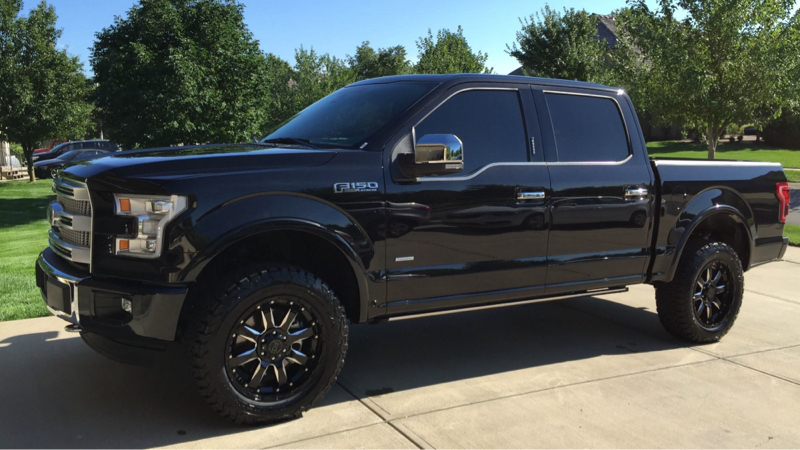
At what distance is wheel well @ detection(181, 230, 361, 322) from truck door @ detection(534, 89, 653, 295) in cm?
147

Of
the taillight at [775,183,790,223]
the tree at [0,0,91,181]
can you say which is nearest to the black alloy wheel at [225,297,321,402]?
the taillight at [775,183,790,223]

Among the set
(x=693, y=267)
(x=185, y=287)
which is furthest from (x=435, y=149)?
(x=693, y=267)

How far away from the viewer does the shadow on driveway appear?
3.73 metres

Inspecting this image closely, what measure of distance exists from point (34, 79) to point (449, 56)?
1521cm

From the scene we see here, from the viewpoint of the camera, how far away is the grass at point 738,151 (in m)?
31.0

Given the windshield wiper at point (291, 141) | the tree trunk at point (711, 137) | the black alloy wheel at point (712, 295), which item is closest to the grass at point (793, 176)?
the tree trunk at point (711, 137)

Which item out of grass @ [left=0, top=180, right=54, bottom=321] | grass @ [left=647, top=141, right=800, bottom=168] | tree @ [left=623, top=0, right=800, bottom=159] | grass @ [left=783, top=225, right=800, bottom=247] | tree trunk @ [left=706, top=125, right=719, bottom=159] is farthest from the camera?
grass @ [left=647, top=141, right=800, bottom=168]

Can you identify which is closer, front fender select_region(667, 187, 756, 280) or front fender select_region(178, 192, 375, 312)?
front fender select_region(178, 192, 375, 312)

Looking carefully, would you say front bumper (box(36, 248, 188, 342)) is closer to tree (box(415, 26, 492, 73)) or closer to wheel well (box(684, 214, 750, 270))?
wheel well (box(684, 214, 750, 270))

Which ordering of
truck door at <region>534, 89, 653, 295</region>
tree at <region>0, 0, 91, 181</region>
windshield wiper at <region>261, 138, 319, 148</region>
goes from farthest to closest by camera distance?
tree at <region>0, 0, 91, 181</region>, truck door at <region>534, 89, 653, 295</region>, windshield wiper at <region>261, 138, 319, 148</region>

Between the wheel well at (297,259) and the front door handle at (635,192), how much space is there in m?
2.25

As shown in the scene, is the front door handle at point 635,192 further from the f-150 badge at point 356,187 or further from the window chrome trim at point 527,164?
the f-150 badge at point 356,187

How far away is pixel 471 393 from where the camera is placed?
14.4ft

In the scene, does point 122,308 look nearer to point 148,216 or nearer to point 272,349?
point 148,216
